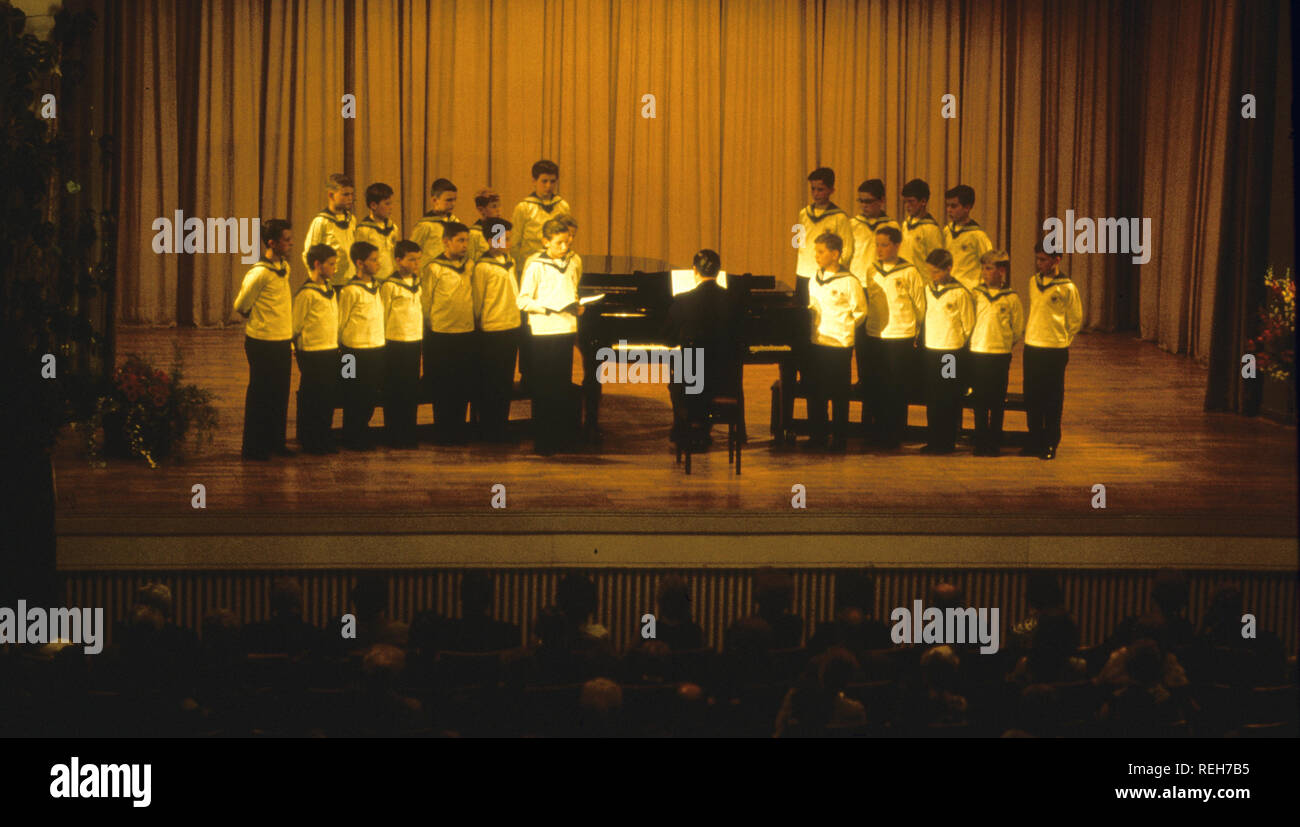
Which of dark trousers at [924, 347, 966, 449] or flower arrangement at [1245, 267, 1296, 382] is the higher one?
flower arrangement at [1245, 267, 1296, 382]

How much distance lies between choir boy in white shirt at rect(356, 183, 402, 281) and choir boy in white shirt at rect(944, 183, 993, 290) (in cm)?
356

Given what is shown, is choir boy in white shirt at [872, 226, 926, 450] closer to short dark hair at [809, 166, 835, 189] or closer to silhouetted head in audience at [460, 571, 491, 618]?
short dark hair at [809, 166, 835, 189]

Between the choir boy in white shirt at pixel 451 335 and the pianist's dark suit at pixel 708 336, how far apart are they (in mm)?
1281

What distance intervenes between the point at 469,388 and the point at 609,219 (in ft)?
19.7

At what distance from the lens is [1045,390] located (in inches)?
390

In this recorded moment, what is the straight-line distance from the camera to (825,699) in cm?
563

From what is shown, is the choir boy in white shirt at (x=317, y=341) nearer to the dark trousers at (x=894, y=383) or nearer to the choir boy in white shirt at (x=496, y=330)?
the choir boy in white shirt at (x=496, y=330)

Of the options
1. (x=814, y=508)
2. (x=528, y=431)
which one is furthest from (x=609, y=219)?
(x=814, y=508)

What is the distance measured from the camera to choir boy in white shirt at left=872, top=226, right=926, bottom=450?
10.0 meters

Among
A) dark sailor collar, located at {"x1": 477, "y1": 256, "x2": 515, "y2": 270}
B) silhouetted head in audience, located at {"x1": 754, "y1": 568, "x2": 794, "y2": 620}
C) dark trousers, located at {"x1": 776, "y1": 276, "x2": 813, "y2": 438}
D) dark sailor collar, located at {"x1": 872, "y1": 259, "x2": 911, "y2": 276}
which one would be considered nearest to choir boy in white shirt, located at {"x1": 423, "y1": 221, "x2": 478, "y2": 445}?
dark sailor collar, located at {"x1": 477, "y1": 256, "x2": 515, "y2": 270}

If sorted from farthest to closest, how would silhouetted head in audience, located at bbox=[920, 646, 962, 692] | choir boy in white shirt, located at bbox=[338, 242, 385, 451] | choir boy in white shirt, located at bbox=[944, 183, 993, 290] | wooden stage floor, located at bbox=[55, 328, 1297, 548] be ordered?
1. choir boy in white shirt, located at bbox=[944, 183, 993, 290]
2. choir boy in white shirt, located at bbox=[338, 242, 385, 451]
3. wooden stage floor, located at bbox=[55, 328, 1297, 548]
4. silhouetted head in audience, located at bbox=[920, 646, 962, 692]

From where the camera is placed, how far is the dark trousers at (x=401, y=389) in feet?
32.5

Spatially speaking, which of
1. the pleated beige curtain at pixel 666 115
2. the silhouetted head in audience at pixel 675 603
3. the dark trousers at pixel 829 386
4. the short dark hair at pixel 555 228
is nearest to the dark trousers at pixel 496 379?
the short dark hair at pixel 555 228
